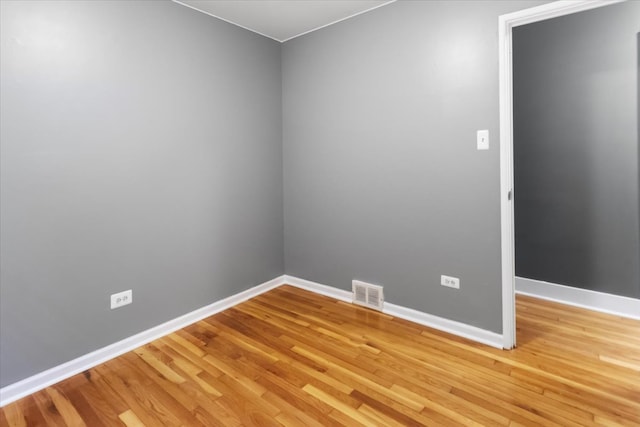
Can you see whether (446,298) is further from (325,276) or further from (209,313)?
(209,313)

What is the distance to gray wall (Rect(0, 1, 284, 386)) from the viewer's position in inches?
75.0

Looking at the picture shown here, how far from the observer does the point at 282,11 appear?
2750 mm

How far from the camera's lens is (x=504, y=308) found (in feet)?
7.55

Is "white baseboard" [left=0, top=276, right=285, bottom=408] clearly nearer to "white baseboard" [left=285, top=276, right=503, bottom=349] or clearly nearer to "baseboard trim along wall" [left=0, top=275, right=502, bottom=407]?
"baseboard trim along wall" [left=0, top=275, right=502, bottom=407]

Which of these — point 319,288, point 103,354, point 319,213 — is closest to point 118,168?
point 103,354

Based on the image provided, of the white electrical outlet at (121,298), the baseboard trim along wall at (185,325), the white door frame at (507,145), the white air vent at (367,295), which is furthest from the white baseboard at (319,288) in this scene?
the white electrical outlet at (121,298)

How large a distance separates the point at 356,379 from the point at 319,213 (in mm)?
1650

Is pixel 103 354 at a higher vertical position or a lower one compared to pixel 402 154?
lower

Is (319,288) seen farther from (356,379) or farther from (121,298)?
(121,298)

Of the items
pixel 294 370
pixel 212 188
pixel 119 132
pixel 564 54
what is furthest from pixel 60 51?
pixel 564 54

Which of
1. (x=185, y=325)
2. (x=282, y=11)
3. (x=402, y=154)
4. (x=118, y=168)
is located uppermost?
(x=282, y=11)

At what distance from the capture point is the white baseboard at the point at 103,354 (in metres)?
1.91

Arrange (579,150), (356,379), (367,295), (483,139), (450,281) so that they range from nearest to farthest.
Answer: (356,379) → (483,139) → (450,281) → (579,150) → (367,295)

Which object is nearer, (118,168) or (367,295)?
(118,168)
